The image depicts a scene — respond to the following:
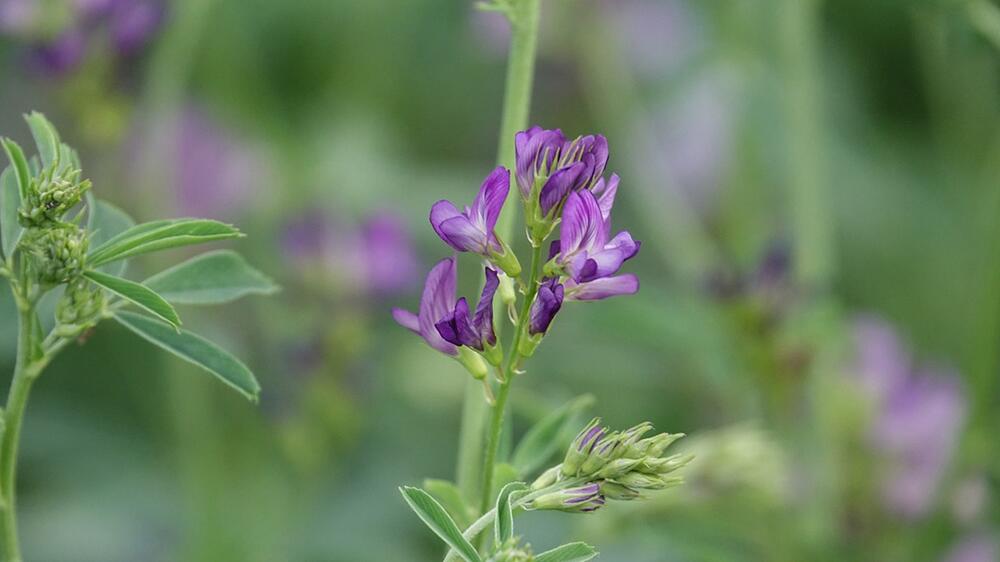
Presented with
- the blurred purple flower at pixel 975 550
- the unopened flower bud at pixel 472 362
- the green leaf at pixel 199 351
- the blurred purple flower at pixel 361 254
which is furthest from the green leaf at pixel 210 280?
the blurred purple flower at pixel 975 550

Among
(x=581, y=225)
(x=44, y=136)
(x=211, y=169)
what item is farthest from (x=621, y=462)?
(x=211, y=169)

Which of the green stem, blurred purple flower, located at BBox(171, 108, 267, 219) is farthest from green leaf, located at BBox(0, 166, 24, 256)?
blurred purple flower, located at BBox(171, 108, 267, 219)

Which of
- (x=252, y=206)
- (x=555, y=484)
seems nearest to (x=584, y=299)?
(x=555, y=484)

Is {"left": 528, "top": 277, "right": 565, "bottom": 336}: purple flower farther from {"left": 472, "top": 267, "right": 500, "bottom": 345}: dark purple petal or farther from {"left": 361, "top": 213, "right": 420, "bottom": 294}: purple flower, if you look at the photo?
{"left": 361, "top": 213, "right": 420, "bottom": 294}: purple flower

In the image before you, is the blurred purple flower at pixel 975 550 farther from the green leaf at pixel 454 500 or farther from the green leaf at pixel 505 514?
the green leaf at pixel 505 514

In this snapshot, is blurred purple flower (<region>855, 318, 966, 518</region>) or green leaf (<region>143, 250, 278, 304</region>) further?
blurred purple flower (<region>855, 318, 966, 518</region>)

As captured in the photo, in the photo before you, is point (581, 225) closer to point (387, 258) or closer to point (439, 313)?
point (439, 313)

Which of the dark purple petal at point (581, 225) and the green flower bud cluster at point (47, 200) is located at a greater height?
the dark purple petal at point (581, 225)
